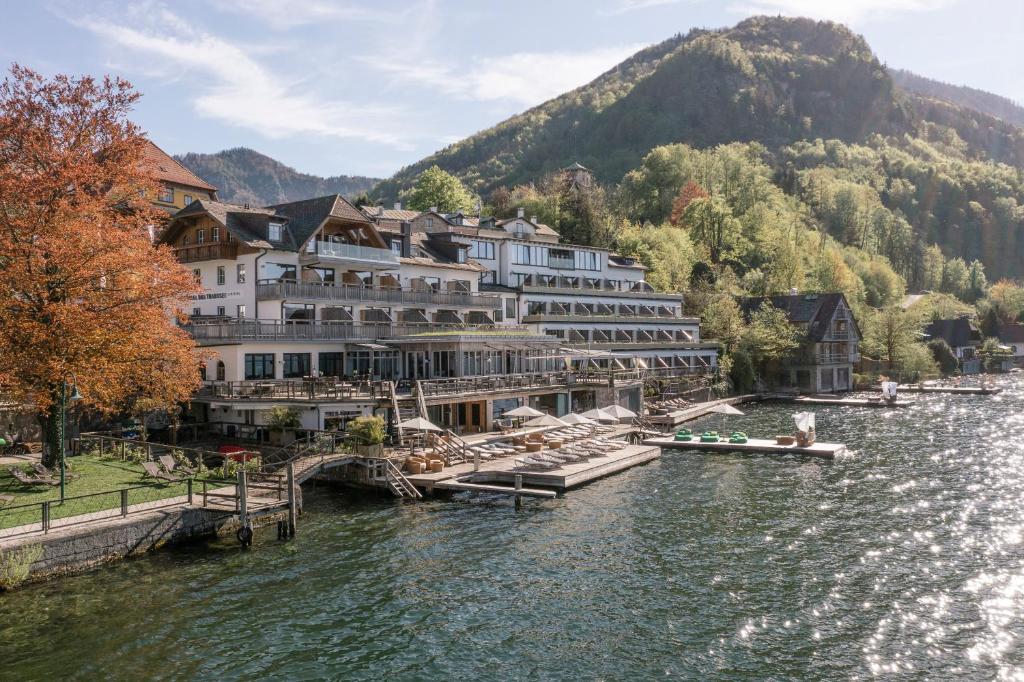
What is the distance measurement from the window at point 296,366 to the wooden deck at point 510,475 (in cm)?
1380

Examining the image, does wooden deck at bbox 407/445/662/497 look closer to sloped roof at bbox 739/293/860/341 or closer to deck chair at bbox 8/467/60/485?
deck chair at bbox 8/467/60/485

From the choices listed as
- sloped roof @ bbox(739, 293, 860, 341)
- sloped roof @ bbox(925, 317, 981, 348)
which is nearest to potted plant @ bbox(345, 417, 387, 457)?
sloped roof @ bbox(739, 293, 860, 341)

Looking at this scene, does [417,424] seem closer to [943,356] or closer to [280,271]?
[280,271]

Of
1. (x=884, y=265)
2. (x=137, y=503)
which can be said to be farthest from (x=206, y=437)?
(x=884, y=265)

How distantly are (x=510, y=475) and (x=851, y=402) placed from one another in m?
51.5

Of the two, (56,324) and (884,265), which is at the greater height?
(884,265)

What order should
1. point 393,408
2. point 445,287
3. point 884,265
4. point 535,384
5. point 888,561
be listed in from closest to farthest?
point 888,561
point 393,408
point 535,384
point 445,287
point 884,265

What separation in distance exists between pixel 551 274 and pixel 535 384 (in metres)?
23.9

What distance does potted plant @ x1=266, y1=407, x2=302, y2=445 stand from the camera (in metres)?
39.0

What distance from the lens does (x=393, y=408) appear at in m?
41.0

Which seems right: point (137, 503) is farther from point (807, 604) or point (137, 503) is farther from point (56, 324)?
point (807, 604)

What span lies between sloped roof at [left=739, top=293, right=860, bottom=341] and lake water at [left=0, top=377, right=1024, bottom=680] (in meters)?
54.5

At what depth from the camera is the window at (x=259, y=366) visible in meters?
44.2

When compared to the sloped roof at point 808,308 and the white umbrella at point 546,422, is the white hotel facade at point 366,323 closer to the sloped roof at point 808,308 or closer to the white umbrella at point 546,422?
the white umbrella at point 546,422
